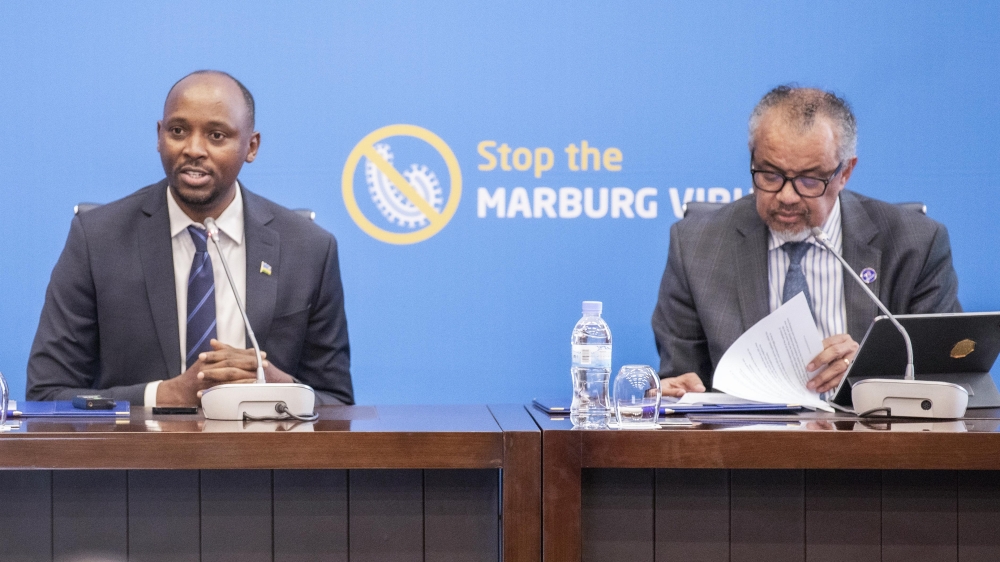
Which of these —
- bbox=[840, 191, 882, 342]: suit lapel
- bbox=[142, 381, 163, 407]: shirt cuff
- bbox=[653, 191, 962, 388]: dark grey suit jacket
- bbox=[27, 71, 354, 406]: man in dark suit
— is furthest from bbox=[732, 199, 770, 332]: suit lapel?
bbox=[142, 381, 163, 407]: shirt cuff

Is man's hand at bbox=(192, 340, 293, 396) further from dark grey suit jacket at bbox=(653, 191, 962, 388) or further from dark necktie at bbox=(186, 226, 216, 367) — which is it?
dark grey suit jacket at bbox=(653, 191, 962, 388)

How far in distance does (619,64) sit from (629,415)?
5.16ft

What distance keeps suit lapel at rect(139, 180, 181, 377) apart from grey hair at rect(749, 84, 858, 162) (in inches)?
64.5

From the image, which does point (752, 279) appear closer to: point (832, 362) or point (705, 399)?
point (832, 362)

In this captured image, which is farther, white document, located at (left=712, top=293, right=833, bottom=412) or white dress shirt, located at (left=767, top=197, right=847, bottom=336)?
white dress shirt, located at (left=767, top=197, right=847, bottom=336)

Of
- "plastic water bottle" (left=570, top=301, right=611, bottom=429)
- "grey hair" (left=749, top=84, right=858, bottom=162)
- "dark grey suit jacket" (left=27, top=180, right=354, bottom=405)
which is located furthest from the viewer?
"grey hair" (left=749, top=84, right=858, bottom=162)

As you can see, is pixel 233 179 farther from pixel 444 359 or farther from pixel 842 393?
pixel 842 393

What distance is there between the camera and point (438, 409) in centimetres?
206

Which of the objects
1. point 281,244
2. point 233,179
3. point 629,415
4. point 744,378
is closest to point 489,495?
point 629,415

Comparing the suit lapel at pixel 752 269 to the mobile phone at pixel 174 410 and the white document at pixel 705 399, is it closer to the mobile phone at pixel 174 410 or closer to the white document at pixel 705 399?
the white document at pixel 705 399

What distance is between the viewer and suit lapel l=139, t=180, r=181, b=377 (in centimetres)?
258

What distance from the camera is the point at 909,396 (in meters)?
1.86

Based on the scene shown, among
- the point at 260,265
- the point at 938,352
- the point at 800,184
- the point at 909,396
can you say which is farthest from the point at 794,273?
the point at 260,265

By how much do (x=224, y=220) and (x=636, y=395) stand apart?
57.0 inches
